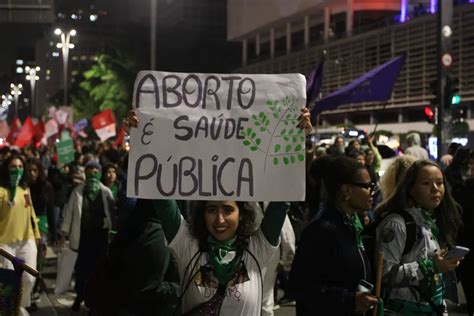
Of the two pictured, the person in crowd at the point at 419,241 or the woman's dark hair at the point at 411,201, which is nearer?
the person in crowd at the point at 419,241

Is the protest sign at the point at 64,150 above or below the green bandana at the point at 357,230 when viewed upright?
above

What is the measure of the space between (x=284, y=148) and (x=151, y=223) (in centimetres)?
113

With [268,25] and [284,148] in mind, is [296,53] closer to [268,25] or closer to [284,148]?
[268,25]

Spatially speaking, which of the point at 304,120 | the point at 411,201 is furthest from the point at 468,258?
the point at 304,120

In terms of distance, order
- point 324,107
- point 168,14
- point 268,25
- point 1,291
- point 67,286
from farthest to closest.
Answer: point 168,14, point 268,25, point 324,107, point 67,286, point 1,291

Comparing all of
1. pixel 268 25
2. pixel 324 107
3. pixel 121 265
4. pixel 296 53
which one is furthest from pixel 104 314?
pixel 268 25

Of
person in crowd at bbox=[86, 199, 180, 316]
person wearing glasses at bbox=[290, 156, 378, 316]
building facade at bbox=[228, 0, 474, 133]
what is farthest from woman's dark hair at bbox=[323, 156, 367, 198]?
building facade at bbox=[228, 0, 474, 133]

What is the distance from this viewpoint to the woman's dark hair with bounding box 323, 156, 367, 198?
4203mm

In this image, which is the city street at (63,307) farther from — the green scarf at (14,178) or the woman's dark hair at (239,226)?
the woman's dark hair at (239,226)

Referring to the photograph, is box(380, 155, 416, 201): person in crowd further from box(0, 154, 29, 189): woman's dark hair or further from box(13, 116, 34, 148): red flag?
box(13, 116, 34, 148): red flag

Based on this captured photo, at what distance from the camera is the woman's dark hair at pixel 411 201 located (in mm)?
4633

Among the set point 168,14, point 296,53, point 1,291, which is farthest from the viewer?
point 168,14

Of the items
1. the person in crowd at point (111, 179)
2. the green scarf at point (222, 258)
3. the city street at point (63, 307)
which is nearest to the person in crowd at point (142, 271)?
the green scarf at point (222, 258)

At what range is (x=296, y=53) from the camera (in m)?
56.3
